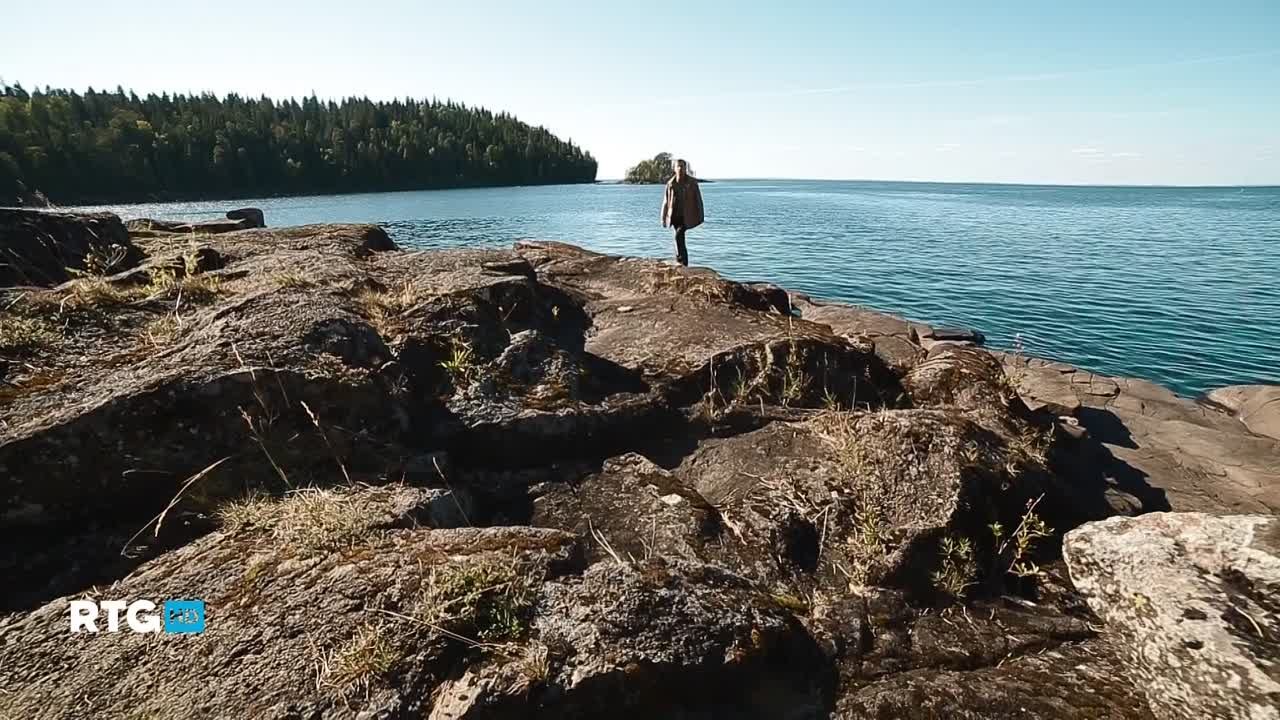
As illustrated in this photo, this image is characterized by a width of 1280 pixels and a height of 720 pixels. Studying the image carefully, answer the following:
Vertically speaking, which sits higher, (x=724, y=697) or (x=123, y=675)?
(x=123, y=675)

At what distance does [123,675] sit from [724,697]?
3.25 meters

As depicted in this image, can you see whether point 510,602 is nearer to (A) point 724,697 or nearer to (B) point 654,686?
(B) point 654,686

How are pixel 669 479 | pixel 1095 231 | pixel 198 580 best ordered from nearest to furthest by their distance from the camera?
pixel 198 580 → pixel 669 479 → pixel 1095 231

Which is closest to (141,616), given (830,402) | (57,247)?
(830,402)

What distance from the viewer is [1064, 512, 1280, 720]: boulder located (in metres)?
3.18

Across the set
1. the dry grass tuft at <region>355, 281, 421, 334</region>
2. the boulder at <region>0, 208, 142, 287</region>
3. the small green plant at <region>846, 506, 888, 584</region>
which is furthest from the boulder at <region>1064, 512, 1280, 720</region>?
the boulder at <region>0, 208, 142, 287</region>

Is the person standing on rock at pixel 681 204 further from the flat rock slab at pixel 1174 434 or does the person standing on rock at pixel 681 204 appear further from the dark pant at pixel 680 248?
the flat rock slab at pixel 1174 434

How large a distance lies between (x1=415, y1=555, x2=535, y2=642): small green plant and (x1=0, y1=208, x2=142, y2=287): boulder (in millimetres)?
6080

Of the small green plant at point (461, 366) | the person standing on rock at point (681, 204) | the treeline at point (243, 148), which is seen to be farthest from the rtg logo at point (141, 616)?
the treeline at point (243, 148)

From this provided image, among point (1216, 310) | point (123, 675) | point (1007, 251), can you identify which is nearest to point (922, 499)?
point (123, 675)

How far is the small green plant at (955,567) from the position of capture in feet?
14.0

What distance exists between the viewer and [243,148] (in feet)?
401

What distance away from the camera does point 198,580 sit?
11.3 feet

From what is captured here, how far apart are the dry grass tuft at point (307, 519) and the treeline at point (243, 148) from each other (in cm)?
11219
